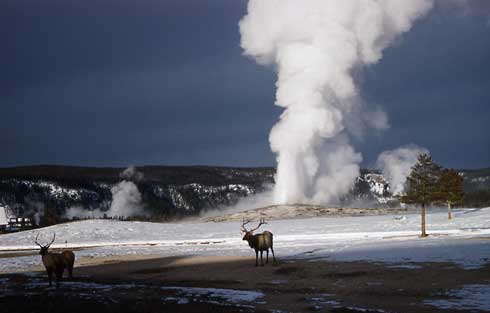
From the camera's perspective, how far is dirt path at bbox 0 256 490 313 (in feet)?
66.5

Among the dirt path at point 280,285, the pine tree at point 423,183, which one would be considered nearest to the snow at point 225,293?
the dirt path at point 280,285

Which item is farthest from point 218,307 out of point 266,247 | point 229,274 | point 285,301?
point 266,247

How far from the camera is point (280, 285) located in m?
Answer: 26.3

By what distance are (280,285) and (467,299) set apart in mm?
8609

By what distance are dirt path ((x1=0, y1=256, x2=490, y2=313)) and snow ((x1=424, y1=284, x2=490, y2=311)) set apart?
0.43 m

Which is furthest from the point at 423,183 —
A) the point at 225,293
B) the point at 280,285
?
the point at 225,293

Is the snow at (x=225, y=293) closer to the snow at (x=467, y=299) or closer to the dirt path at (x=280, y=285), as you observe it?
the dirt path at (x=280, y=285)

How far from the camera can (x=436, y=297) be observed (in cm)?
2070

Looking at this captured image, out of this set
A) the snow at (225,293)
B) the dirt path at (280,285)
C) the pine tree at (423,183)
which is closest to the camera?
the dirt path at (280,285)

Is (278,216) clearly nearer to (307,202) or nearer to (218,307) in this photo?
(307,202)

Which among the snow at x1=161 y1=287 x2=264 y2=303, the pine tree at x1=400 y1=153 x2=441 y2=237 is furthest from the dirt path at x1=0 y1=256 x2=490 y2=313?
the pine tree at x1=400 y1=153 x2=441 y2=237

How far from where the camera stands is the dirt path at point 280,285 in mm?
20281

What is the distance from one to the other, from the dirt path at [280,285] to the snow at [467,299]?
43 cm

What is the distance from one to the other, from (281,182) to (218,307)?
6010 inches
